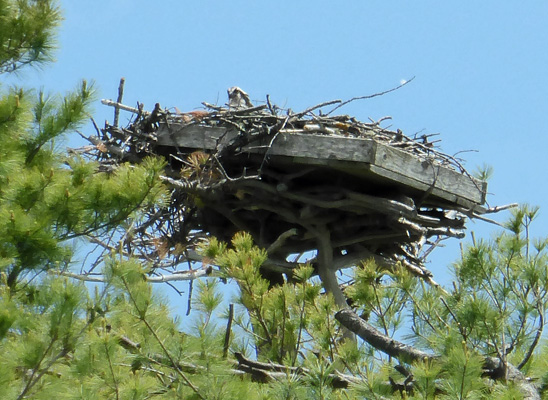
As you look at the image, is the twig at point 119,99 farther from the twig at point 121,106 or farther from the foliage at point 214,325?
the foliage at point 214,325

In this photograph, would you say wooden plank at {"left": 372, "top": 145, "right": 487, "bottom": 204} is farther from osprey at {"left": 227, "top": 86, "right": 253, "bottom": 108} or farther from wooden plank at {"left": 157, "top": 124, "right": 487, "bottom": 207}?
osprey at {"left": 227, "top": 86, "right": 253, "bottom": 108}

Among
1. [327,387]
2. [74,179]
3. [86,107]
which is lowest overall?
[327,387]

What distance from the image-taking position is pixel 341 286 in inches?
271

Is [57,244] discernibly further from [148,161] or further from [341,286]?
[341,286]

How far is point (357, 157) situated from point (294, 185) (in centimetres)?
59

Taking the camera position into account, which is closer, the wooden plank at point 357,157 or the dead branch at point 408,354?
the dead branch at point 408,354

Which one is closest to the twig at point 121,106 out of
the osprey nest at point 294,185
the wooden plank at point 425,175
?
the osprey nest at point 294,185

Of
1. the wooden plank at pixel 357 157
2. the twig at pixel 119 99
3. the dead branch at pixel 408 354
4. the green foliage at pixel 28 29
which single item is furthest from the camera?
the twig at pixel 119 99

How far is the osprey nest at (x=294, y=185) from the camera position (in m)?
6.35

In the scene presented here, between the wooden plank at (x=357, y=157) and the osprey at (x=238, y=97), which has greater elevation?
the osprey at (x=238, y=97)

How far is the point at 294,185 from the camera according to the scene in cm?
659

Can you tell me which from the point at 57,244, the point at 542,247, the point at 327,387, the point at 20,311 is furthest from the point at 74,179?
the point at 542,247

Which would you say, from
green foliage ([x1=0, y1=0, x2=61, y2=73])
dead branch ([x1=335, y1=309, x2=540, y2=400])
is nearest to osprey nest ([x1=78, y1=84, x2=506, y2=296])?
green foliage ([x1=0, y1=0, x2=61, y2=73])

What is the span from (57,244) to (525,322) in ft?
7.00
